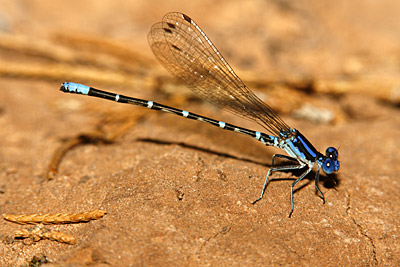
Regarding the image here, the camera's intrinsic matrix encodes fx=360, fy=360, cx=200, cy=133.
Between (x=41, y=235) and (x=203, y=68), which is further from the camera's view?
(x=203, y=68)

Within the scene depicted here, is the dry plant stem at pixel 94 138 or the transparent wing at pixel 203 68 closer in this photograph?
the dry plant stem at pixel 94 138

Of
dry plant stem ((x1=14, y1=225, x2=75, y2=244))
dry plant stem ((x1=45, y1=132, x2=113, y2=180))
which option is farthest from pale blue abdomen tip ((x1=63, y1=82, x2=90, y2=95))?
dry plant stem ((x1=14, y1=225, x2=75, y2=244))

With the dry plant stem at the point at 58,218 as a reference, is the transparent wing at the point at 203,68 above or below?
above

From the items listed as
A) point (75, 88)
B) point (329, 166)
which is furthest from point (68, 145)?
point (329, 166)

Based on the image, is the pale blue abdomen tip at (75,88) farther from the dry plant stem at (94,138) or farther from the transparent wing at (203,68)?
the transparent wing at (203,68)

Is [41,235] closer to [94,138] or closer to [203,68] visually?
[94,138]

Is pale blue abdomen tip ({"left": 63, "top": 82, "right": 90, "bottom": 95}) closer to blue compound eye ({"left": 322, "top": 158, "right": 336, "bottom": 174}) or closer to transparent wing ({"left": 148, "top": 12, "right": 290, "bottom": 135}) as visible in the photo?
transparent wing ({"left": 148, "top": 12, "right": 290, "bottom": 135})

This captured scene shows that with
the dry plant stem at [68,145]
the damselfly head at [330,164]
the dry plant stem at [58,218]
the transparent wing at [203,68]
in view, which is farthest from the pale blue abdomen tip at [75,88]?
the damselfly head at [330,164]

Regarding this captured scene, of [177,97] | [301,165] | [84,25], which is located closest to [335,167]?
[301,165]
